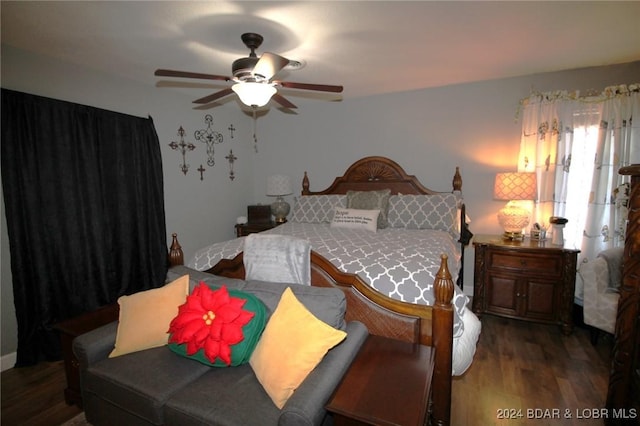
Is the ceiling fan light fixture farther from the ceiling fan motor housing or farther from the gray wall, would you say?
the gray wall

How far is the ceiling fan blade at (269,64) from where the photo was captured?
1.73 m

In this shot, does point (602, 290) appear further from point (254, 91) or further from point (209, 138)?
point (209, 138)

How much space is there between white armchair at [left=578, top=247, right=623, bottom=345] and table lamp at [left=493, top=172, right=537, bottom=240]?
642 millimetres

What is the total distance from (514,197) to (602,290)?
0.95 metres

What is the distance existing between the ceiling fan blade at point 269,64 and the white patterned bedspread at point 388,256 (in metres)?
1.19

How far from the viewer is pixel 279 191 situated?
4098 mm

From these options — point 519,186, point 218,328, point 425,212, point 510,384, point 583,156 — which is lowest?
point 510,384

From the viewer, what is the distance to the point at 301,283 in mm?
1910

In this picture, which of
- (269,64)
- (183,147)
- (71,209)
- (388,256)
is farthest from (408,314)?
(183,147)

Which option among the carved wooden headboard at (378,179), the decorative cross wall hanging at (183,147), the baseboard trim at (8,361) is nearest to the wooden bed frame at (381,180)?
the carved wooden headboard at (378,179)

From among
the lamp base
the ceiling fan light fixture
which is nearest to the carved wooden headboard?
the lamp base

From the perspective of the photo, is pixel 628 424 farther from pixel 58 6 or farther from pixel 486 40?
pixel 58 6

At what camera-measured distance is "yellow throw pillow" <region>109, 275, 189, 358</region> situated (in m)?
1.65

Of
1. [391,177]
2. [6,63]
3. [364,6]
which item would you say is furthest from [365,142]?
[6,63]
